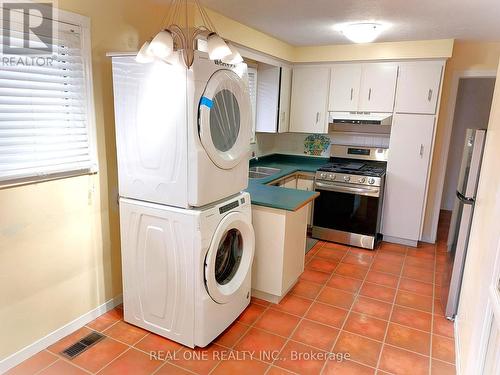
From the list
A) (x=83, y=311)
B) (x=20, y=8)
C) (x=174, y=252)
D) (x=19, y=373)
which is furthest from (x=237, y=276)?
(x=20, y=8)

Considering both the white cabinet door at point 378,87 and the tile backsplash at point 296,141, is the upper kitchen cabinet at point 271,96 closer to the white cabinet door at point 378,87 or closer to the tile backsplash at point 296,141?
the tile backsplash at point 296,141

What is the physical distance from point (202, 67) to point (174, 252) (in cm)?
110

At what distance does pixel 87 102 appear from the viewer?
7.29 ft

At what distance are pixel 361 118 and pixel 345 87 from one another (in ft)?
1.38

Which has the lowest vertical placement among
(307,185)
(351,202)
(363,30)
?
(351,202)

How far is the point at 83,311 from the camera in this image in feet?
7.95

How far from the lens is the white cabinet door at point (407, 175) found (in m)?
3.78

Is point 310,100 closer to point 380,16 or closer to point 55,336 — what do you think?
point 380,16

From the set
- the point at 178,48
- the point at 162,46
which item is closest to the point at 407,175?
the point at 178,48

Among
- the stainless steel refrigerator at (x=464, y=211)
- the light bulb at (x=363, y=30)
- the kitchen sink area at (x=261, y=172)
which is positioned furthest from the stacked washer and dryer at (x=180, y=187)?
the kitchen sink area at (x=261, y=172)

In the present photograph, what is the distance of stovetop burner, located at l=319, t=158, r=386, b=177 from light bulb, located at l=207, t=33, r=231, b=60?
2530 millimetres

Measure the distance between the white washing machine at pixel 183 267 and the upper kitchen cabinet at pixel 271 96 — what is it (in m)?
1.99

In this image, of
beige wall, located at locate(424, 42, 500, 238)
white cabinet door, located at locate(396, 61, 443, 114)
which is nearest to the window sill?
white cabinet door, located at locate(396, 61, 443, 114)

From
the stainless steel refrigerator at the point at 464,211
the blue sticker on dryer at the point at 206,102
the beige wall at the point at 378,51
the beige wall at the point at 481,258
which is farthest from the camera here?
the beige wall at the point at 378,51
